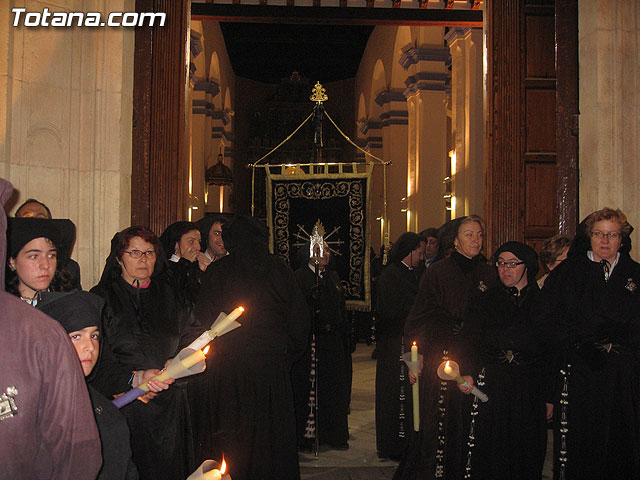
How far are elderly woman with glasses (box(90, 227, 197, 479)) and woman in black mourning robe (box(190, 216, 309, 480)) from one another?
45cm

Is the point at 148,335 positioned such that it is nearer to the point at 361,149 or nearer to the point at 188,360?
the point at 188,360

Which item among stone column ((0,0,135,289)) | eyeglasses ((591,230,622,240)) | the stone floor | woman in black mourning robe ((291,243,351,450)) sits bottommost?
the stone floor

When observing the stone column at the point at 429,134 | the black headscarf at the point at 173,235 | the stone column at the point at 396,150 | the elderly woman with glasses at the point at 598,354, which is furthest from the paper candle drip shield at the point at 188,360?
the stone column at the point at 396,150

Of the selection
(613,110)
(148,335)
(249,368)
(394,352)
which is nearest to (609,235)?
(613,110)

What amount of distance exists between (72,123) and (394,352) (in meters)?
3.06

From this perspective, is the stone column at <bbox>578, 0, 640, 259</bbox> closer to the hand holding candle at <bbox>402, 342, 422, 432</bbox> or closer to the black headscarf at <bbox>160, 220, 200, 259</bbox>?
the hand holding candle at <bbox>402, 342, 422, 432</bbox>

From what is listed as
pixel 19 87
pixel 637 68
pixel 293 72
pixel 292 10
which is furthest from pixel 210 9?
pixel 293 72

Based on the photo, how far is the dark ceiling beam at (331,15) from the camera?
8.62 metres

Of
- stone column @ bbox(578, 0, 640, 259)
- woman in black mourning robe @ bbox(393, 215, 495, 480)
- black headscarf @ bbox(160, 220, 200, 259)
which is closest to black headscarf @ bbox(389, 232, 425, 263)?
woman in black mourning robe @ bbox(393, 215, 495, 480)

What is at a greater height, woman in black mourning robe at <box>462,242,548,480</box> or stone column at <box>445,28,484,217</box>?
stone column at <box>445,28,484,217</box>

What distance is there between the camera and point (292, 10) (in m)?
8.62

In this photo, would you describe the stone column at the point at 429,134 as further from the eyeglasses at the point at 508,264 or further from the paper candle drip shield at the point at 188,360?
the paper candle drip shield at the point at 188,360

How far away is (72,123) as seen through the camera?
4.91 metres

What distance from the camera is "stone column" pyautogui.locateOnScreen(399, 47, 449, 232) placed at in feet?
43.8
